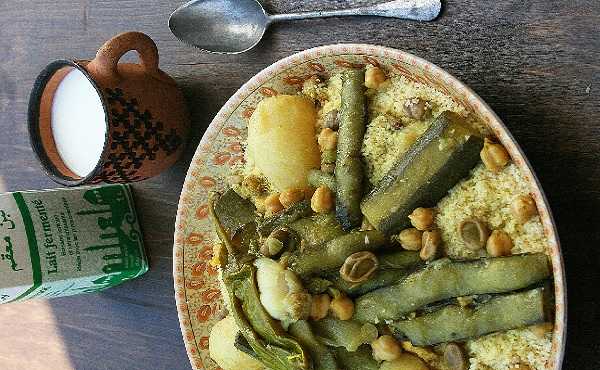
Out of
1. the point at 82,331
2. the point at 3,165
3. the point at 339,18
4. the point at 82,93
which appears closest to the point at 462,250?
the point at 339,18

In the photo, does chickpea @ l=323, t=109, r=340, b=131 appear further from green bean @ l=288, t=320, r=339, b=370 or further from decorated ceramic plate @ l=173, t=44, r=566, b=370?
green bean @ l=288, t=320, r=339, b=370

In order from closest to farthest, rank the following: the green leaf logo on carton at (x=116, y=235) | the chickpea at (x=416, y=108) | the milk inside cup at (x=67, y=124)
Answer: the chickpea at (x=416, y=108)
the milk inside cup at (x=67, y=124)
the green leaf logo on carton at (x=116, y=235)

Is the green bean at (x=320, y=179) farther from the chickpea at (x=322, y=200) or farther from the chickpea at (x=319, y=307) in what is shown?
the chickpea at (x=319, y=307)

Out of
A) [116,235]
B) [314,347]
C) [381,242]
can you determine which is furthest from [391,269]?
A: [116,235]

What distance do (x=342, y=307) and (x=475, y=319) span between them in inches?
6.4

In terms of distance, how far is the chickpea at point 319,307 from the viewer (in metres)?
0.91

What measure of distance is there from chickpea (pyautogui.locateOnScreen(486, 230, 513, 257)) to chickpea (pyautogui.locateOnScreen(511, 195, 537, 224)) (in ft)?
Answer: 0.09

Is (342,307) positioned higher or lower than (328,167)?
lower

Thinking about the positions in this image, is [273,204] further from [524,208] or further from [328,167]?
[524,208]

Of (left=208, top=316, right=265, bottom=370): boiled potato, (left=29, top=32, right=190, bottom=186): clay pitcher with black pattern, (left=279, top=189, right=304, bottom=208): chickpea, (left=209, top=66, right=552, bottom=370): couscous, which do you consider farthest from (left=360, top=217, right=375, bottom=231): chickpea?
(left=29, top=32, right=190, bottom=186): clay pitcher with black pattern

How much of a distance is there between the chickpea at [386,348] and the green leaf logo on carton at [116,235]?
491 mm

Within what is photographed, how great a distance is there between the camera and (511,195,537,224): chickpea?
788 millimetres

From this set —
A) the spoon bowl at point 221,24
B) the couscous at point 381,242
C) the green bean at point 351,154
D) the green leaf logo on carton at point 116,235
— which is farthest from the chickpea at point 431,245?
the green leaf logo on carton at point 116,235

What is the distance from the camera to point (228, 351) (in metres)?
1.05
